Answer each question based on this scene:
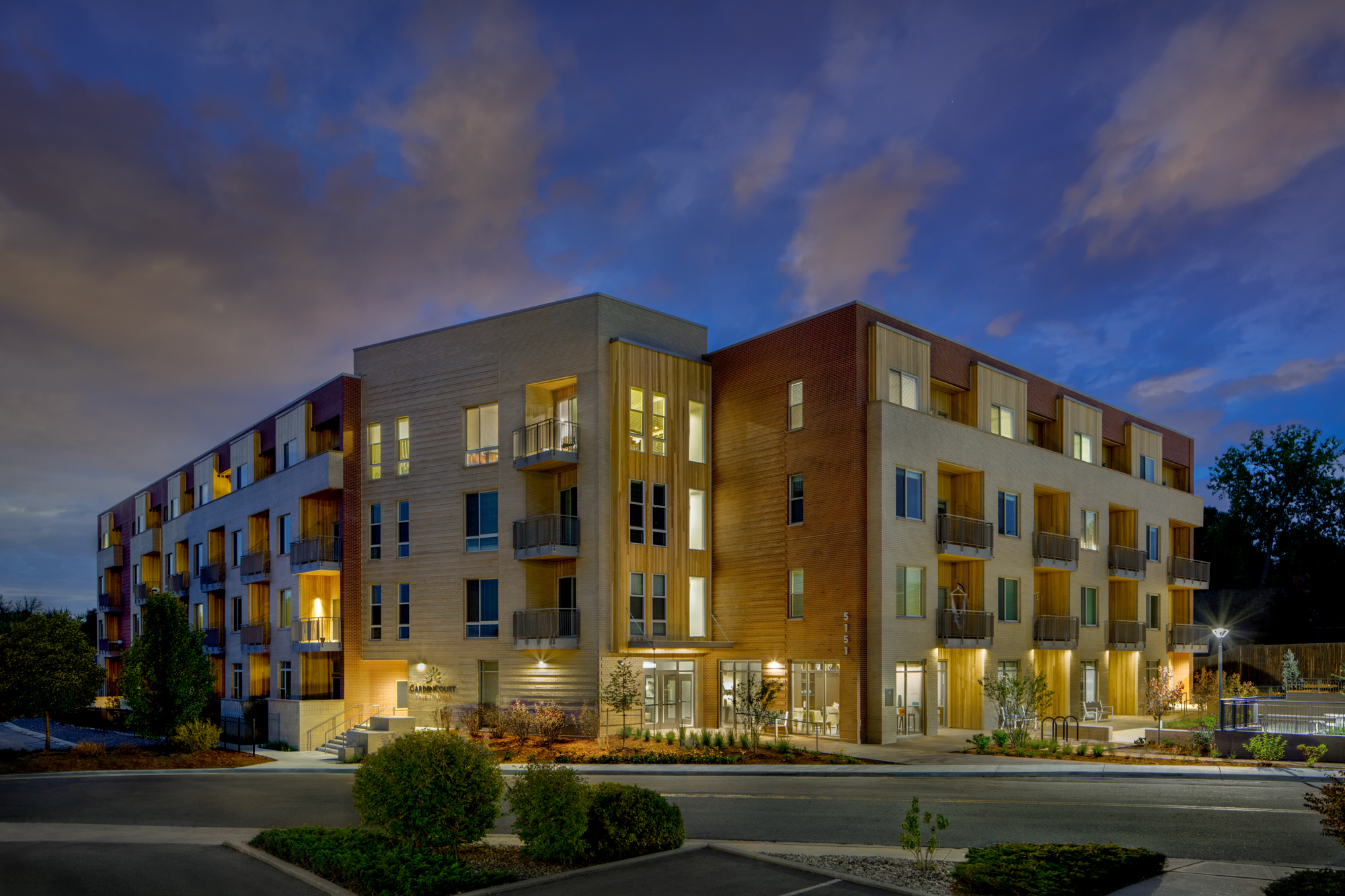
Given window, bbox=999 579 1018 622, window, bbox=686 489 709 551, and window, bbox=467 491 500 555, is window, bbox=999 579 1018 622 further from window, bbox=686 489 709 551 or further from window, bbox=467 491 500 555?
window, bbox=467 491 500 555

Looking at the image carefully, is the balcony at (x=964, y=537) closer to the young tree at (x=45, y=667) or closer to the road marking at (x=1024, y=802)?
the road marking at (x=1024, y=802)

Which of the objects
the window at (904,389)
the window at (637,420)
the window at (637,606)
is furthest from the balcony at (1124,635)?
the window at (637,420)

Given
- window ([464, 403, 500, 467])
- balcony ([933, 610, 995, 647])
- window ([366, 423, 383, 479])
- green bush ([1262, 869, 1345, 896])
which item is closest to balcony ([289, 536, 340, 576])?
window ([366, 423, 383, 479])

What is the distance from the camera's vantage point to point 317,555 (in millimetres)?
37562

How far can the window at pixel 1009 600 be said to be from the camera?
36188 mm

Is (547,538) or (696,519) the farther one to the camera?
(696,519)

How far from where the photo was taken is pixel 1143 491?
150ft

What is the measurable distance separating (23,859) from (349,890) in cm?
585

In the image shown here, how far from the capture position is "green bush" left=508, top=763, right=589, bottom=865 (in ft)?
39.6

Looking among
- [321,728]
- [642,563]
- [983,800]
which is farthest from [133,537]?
[983,800]

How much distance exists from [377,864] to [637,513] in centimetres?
2179

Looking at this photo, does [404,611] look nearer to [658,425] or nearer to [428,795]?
[658,425]

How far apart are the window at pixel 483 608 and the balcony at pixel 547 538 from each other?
6.83ft

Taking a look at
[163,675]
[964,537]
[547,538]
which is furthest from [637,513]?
[163,675]
